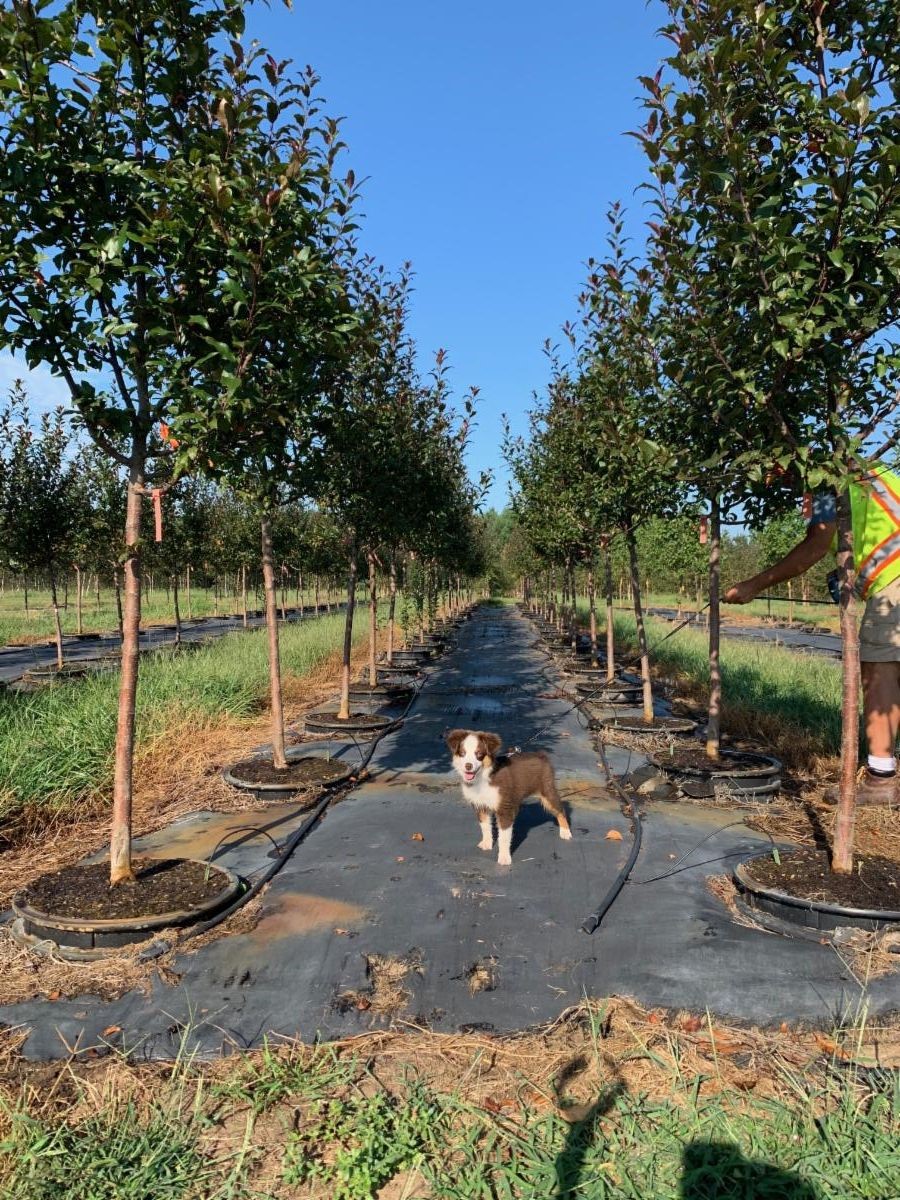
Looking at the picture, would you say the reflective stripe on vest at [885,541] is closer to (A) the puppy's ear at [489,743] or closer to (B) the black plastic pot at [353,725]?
(A) the puppy's ear at [489,743]

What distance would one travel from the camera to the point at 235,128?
13.1 feet

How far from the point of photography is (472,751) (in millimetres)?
4637

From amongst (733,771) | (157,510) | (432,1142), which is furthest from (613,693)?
(432,1142)

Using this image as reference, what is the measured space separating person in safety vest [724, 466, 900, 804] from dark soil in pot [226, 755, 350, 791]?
369 cm

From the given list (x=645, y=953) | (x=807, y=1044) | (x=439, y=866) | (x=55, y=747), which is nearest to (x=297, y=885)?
(x=439, y=866)

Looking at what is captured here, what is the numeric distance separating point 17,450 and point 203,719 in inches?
347

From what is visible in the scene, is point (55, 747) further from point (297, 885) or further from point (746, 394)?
point (746, 394)

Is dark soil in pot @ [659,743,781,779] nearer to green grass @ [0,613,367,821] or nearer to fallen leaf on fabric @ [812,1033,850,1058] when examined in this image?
fallen leaf on fabric @ [812,1033,850,1058]

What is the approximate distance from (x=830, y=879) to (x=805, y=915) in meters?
0.36

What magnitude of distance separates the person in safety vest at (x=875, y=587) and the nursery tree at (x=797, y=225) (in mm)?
1060

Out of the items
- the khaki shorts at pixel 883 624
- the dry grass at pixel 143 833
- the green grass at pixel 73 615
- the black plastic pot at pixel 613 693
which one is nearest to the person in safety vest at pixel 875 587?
the khaki shorts at pixel 883 624

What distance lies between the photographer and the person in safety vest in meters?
5.12

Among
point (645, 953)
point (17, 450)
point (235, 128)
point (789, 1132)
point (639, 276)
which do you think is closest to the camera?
point (789, 1132)

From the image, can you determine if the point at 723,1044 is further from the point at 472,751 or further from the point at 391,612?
the point at 391,612
